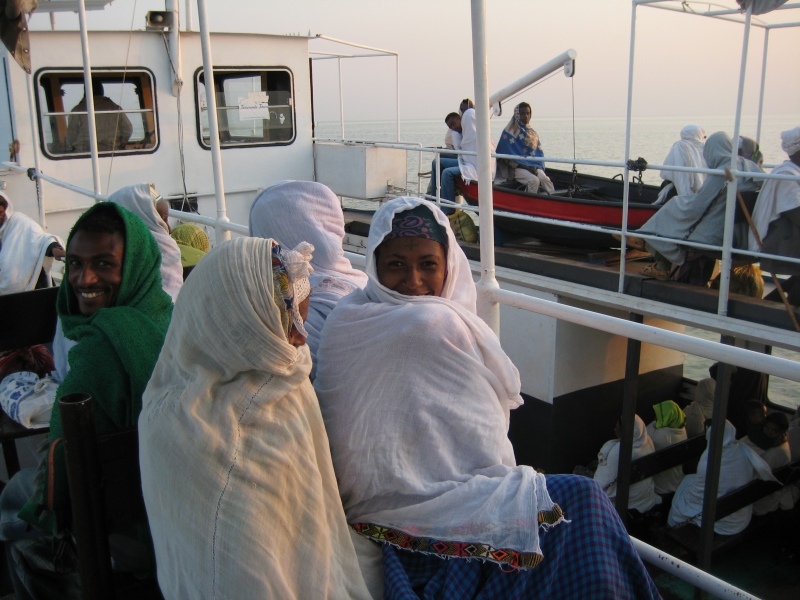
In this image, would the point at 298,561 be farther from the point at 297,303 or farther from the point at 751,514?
the point at 751,514


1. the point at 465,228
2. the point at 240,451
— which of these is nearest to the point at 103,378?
the point at 240,451

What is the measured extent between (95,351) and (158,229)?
1.58 metres

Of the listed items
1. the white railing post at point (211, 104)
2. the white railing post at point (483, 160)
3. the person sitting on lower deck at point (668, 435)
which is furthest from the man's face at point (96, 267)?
the person sitting on lower deck at point (668, 435)

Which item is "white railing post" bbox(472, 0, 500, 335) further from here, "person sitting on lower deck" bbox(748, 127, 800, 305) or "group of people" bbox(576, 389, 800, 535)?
"group of people" bbox(576, 389, 800, 535)

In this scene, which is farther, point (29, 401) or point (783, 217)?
point (783, 217)

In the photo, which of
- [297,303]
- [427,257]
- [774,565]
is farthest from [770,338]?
[297,303]

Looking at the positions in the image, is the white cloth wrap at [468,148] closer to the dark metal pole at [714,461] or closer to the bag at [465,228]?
the bag at [465,228]

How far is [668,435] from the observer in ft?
23.8

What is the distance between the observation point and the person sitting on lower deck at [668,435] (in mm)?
7262

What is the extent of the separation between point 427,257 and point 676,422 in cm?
611

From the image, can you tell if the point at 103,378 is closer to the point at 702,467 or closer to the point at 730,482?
the point at 702,467

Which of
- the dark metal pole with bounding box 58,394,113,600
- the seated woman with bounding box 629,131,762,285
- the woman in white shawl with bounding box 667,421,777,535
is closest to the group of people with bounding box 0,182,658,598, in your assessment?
the dark metal pole with bounding box 58,394,113,600

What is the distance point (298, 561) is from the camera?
1.42 m

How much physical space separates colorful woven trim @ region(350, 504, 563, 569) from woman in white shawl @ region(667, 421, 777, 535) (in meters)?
5.46
